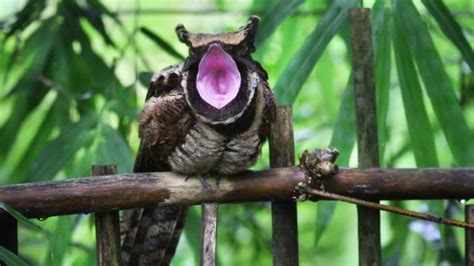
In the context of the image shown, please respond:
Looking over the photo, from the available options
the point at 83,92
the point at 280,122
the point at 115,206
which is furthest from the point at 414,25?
the point at 83,92

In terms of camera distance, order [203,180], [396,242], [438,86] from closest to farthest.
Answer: [203,180] → [438,86] → [396,242]

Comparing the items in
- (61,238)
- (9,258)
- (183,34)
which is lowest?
(9,258)

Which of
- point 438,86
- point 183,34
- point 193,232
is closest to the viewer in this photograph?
point 183,34

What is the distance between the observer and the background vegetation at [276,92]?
189cm

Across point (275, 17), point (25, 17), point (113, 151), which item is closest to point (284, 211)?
point (275, 17)

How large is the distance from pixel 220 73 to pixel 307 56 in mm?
367

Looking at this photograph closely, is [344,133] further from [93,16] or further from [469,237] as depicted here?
[93,16]

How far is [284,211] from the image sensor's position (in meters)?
1.66

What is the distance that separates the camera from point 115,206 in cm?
157

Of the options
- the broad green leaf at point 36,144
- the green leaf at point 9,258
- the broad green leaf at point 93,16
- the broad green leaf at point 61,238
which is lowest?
the green leaf at point 9,258

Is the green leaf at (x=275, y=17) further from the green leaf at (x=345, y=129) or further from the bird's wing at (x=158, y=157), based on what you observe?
the bird's wing at (x=158, y=157)

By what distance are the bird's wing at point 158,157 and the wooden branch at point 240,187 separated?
0.26 feet

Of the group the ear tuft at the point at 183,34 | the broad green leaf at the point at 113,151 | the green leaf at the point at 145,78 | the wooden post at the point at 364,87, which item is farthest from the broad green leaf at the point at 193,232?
the ear tuft at the point at 183,34

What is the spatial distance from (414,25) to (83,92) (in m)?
0.91
